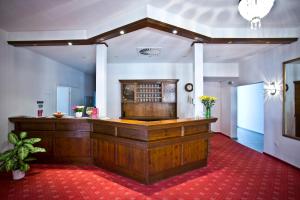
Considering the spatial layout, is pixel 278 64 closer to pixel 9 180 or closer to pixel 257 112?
pixel 257 112

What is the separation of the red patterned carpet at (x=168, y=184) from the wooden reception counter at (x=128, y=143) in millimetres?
193

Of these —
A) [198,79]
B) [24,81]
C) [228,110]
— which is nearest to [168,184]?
[198,79]

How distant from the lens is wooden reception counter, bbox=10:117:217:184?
3.22m

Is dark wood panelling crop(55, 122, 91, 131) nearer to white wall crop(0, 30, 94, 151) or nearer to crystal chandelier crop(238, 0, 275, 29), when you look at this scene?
white wall crop(0, 30, 94, 151)

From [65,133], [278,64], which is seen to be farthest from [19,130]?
[278,64]

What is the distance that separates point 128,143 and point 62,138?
1.78 meters

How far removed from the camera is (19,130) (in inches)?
170

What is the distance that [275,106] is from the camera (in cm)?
491

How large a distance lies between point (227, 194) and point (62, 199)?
8.02ft

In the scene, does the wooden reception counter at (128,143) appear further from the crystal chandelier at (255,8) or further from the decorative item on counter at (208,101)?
the crystal chandelier at (255,8)

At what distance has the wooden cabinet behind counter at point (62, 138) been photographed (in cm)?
419

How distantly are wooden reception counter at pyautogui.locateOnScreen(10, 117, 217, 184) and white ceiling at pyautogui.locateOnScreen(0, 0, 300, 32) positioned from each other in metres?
1.95

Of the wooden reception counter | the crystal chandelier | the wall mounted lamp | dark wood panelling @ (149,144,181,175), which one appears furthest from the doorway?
the crystal chandelier

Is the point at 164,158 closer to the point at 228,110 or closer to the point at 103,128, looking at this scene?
the point at 103,128
